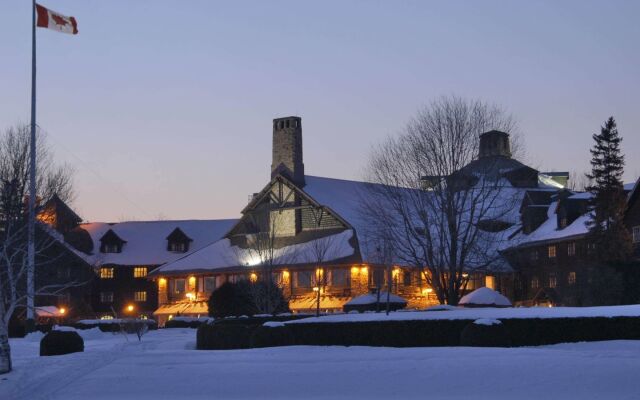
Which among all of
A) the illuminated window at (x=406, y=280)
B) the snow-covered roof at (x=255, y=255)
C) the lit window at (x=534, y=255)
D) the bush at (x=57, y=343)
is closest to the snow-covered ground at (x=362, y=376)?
the bush at (x=57, y=343)

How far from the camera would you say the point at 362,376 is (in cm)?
2341

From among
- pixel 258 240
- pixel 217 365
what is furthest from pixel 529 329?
pixel 258 240

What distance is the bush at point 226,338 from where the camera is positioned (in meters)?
35.3

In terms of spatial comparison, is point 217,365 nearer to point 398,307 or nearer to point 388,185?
point 388,185

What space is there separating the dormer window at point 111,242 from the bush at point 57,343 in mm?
60943

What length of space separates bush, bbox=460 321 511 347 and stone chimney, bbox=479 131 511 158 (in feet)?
60.6

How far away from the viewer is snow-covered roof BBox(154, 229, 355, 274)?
70.4 m

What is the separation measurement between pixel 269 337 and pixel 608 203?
3317 cm

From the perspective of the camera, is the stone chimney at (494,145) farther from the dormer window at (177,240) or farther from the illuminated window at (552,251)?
the dormer window at (177,240)

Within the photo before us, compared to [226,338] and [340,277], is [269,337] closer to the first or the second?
[226,338]

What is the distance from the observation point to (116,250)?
93.9 meters

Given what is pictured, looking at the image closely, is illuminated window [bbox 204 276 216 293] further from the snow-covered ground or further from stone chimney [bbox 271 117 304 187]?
the snow-covered ground

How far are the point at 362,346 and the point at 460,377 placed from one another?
34.2 ft

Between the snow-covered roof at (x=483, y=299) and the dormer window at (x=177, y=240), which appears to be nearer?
the snow-covered roof at (x=483, y=299)
